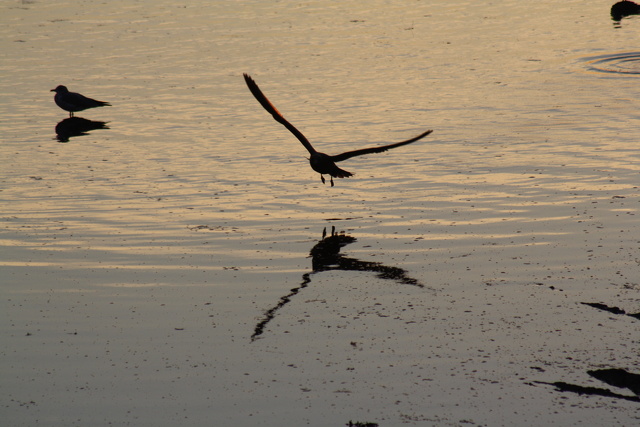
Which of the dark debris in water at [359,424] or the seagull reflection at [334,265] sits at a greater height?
the seagull reflection at [334,265]

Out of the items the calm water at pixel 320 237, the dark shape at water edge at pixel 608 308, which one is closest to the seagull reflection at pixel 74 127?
the calm water at pixel 320 237

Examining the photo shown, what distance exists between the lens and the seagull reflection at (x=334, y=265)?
8.20 metres

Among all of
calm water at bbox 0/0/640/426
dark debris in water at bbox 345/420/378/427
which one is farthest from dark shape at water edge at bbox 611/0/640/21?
dark debris in water at bbox 345/420/378/427

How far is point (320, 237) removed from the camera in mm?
9938

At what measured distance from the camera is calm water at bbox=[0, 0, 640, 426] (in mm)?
6566

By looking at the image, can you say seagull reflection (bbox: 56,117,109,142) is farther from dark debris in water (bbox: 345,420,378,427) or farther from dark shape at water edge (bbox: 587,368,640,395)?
dark shape at water edge (bbox: 587,368,640,395)

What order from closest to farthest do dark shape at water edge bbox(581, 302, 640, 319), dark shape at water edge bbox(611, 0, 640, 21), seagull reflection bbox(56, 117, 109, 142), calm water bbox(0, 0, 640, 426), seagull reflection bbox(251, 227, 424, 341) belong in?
calm water bbox(0, 0, 640, 426), dark shape at water edge bbox(581, 302, 640, 319), seagull reflection bbox(251, 227, 424, 341), seagull reflection bbox(56, 117, 109, 142), dark shape at water edge bbox(611, 0, 640, 21)

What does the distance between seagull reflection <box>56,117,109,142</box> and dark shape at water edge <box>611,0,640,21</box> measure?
1564 cm

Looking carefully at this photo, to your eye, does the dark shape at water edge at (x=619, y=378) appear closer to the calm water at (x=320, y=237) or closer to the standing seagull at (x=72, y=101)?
the calm water at (x=320, y=237)

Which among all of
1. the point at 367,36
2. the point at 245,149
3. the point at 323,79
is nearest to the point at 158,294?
the point at 245,149

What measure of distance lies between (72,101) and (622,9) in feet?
53.3

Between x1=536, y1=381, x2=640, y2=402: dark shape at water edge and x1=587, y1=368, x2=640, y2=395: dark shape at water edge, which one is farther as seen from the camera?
x1=587, y1=368, x2=640, y2=395: dark shape at water edge

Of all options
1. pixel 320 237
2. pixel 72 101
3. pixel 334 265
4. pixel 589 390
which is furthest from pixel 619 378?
pixel 72 101

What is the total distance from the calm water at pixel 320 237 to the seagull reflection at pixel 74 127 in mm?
197
